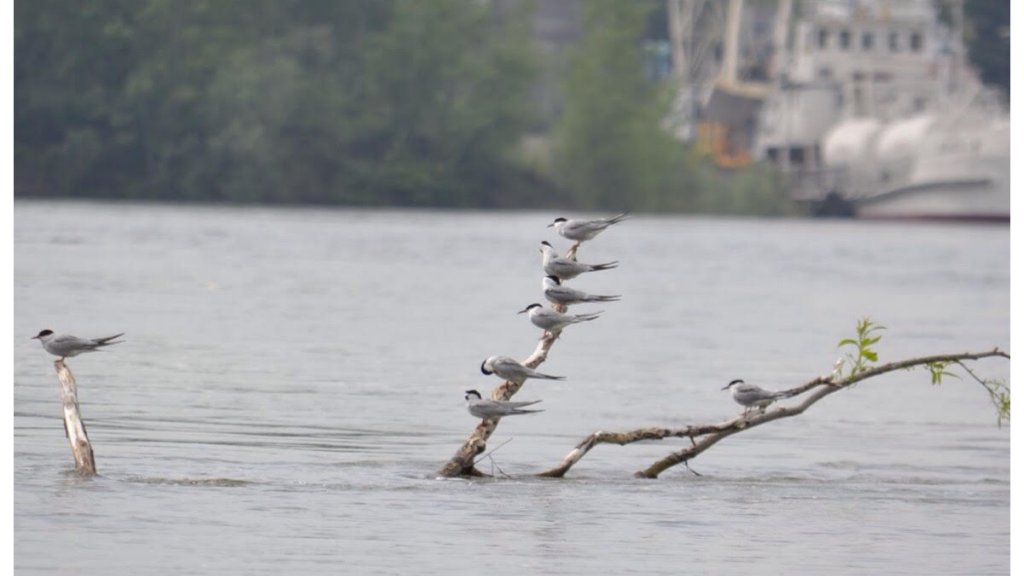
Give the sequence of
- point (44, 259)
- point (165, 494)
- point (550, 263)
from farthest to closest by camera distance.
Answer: point (44, 259) → point (550, 263) → point (165, 494)

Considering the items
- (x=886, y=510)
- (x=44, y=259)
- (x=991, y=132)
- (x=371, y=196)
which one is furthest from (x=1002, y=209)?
(x=886, y=510)

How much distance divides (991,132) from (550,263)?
3691 inches

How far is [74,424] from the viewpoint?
→ 1717 cm

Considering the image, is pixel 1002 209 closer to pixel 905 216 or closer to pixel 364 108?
pixel 905 216

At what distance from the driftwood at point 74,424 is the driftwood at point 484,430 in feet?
9.78

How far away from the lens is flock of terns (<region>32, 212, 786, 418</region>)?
57.1ft

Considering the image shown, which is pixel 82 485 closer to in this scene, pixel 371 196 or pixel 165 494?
pixel 165 494

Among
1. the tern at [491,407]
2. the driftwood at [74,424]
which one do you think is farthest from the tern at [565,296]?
the driftwood at [74,424]

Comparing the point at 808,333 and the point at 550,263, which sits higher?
the point at 550,263

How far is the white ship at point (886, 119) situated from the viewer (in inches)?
4262

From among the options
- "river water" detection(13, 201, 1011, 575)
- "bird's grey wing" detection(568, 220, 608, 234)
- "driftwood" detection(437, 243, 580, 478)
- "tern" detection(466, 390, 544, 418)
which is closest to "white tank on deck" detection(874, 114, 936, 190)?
"river water" detection(13, 201, 1011, 575)

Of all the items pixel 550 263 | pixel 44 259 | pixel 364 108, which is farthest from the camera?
pixel 364 108

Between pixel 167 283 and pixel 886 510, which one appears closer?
pixel 886 510

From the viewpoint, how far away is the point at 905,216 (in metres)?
111
